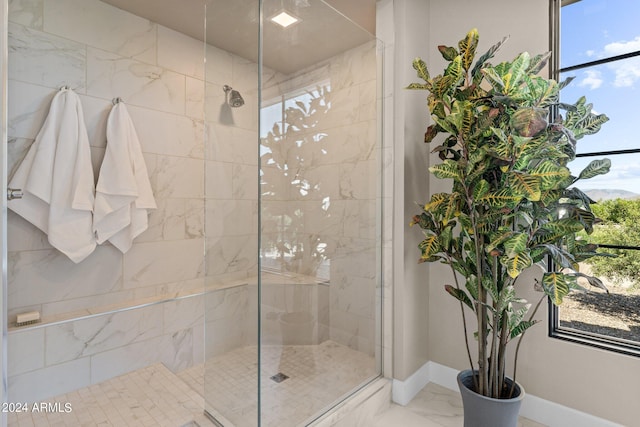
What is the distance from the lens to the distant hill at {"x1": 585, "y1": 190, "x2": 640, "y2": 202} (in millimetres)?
1534

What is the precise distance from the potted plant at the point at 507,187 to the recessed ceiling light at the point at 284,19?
62cm

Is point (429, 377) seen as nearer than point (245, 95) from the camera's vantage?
No

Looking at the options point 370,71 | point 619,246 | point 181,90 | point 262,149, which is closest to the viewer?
point 262,149

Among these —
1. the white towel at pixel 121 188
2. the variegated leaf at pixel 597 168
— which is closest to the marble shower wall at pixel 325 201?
the variegated leaf at pixel 597 168

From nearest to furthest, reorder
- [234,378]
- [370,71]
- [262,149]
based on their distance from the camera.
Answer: [262,149]
[234,378]
[370,71]

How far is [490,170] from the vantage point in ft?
4.75

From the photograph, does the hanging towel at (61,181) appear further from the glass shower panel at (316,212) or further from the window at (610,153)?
the window at (610,153)

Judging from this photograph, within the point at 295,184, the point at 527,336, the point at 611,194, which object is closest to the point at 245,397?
the point at 295,184

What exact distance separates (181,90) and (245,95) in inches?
53.0

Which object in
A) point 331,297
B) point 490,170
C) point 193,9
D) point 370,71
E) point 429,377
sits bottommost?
point 429,377

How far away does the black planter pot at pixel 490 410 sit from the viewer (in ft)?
4.66

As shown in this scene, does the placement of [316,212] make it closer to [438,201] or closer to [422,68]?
[438,201]

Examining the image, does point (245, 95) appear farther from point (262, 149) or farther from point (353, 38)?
point (353, 38)

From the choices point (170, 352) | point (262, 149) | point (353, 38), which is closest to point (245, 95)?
point (262, 149)
